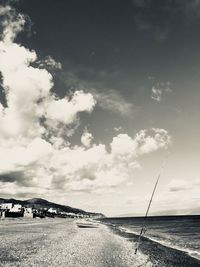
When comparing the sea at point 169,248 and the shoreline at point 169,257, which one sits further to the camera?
the sea at point 169,248

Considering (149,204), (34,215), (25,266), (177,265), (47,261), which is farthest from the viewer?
(34,215)

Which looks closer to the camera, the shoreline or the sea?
the shoreline

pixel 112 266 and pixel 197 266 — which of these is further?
pixel 197 266

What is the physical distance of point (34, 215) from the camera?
156 meters

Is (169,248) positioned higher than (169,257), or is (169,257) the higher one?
(169,248)

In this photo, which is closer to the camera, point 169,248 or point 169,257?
point 169,257

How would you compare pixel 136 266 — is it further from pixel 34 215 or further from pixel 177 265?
pixel 34 215

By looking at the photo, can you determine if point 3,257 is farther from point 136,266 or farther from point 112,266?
point 136,266

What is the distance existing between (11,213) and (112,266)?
409 feet

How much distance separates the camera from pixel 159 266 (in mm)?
17266

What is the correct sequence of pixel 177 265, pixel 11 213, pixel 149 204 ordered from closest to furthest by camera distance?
pixel 149 204
pixel 177 265
pixel 11 213

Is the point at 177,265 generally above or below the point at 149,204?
below

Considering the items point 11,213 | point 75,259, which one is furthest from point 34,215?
point 75,259

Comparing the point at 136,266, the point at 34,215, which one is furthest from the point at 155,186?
the point at 34,215
